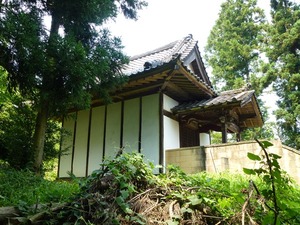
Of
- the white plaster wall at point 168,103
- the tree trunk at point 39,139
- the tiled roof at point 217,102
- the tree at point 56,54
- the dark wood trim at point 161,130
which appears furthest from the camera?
the white plaster wall at point 168,103

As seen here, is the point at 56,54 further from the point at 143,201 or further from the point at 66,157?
the point at 66,157

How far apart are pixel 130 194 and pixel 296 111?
1565 centimetres

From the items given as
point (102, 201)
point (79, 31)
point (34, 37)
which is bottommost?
point (102, 201)

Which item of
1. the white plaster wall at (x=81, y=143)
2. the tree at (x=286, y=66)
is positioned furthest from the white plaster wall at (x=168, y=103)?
the tree at (x=286, y=66)

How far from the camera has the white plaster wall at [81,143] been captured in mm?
10164

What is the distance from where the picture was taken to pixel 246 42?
21.0 m

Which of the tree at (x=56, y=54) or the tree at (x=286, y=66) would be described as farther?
the tree at (x=286, y=66)

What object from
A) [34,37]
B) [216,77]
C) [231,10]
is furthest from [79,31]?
[231,10]

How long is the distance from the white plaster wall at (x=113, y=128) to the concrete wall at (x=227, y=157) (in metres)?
2.05

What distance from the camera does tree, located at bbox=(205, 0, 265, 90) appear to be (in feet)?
67.1

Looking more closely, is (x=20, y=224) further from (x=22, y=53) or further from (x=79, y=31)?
(x=79, y=31)

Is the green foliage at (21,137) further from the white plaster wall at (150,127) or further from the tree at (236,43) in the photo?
the tree at (236,43)

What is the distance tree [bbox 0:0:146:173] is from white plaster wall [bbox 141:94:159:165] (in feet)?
5.18

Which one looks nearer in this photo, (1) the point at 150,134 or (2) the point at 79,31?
(2) the point at 79,31
